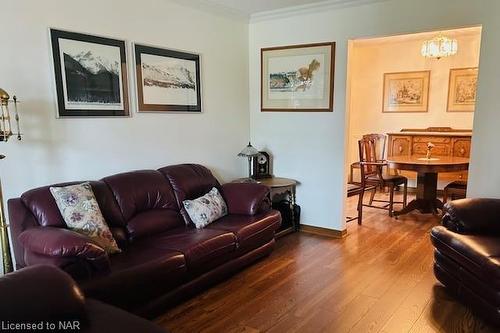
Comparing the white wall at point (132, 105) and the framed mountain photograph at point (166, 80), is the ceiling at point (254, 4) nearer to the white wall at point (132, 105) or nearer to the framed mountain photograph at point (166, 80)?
the white wall at point (132, 105)

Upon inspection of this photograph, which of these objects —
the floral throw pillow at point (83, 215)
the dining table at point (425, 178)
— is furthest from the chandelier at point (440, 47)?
the floral throw pillow at point (83, 215)

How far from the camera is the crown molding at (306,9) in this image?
12.3 ft

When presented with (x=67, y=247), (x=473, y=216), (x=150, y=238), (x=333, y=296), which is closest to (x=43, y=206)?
(x=67, y=247)

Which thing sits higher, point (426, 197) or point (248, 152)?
point (248, 152)

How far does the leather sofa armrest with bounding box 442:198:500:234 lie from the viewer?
9.03 feet

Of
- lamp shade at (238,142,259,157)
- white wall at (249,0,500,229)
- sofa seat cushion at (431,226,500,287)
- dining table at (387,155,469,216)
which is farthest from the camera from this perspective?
dining table at (387,155,469,216)

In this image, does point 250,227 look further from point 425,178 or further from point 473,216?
point 425,178

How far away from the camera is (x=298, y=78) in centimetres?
425

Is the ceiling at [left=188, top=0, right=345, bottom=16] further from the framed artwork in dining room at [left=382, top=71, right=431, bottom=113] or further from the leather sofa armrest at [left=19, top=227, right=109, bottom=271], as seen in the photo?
the framed artwork in dining room at [left=382, top=71, right=431, bottom=113]

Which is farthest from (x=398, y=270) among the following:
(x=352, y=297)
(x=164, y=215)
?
(x=164, y=215)

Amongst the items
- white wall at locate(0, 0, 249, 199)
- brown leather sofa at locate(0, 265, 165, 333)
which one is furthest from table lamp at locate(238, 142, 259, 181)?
brown leather sofa at locate(0, 265, 165, 333)

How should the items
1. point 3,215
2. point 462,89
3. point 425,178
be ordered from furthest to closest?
point 462,89, point 425,178, point 3,215

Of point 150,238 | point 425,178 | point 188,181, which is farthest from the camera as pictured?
point 425,178

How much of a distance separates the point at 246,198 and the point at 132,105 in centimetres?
132
